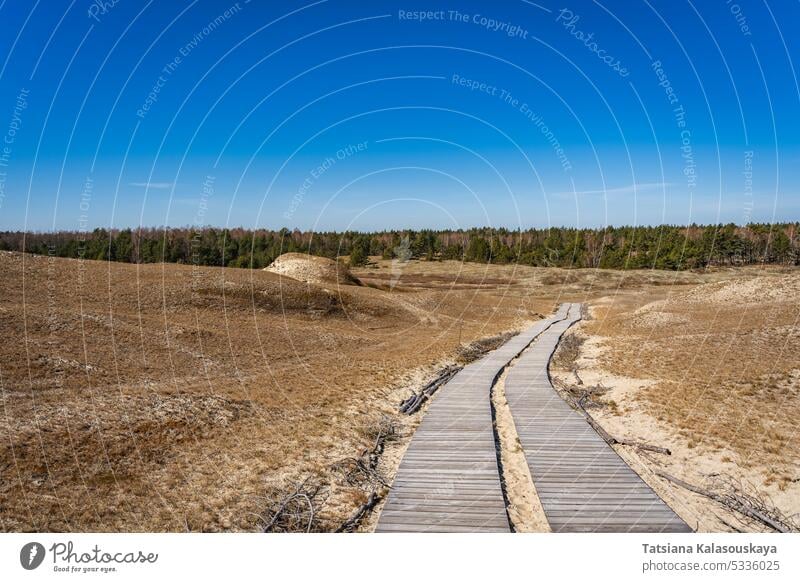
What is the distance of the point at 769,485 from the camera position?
11203mm

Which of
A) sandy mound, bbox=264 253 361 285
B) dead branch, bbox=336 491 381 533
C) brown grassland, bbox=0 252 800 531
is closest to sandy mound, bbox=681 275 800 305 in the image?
brown grassland, bbox=0 252 800 531

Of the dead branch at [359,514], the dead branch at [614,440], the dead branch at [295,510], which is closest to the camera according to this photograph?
the dead branch at [359,514]

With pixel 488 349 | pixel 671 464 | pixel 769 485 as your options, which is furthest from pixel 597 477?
pixel 488 349

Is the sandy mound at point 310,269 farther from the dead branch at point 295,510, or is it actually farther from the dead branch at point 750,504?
the dead branch at point 750,504

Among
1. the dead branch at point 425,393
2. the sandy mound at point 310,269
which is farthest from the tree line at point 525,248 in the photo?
the dead branch at point 425,393

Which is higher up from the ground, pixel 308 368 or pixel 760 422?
pixel 760 422

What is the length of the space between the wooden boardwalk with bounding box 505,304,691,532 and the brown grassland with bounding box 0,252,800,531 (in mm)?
1119

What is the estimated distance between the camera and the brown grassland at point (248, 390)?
36.2ft

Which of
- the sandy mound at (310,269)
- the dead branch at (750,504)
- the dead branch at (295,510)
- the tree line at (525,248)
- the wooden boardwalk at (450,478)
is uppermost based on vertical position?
the tree line at (525,248)

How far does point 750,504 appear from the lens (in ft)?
34.0

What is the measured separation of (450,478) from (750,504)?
6797 millimetres

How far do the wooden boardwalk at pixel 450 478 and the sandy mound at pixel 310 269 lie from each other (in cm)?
4675
